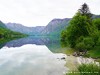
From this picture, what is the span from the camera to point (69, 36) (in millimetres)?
67812

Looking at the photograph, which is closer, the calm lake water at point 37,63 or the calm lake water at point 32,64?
the calm lake water at point 32,64

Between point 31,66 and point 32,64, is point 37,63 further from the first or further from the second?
point 31,66

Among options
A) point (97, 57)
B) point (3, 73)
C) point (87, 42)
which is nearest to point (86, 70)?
point (3, 73)

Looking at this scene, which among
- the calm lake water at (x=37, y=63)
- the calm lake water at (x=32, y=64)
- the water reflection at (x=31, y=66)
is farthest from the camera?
the calm lake water at (x=37, y=63)

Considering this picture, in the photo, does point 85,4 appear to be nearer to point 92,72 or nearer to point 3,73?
point 3,73

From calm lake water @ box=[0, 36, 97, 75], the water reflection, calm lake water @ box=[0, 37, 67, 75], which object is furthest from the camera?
calm lake water @ box=[0, 36, 97, 75]

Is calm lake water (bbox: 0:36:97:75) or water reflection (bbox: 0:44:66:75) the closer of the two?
water reflection (bbox: 0:44:66:75)

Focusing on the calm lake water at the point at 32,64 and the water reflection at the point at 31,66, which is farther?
the calm lake water at the point at 32,64

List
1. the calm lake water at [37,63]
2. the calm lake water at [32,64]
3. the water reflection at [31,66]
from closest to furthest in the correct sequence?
the water reflection at [31,66], the calm lake water at [32,64], the calm lake water at [37,63]

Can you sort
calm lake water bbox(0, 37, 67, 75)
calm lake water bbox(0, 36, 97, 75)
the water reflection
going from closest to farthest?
1. the water reflection
2. calm lake water bbox(0, 37, 67, 75)
3. calm lake water bbox(0, 36, 97, 75)

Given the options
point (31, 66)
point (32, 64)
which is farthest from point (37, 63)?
point (31, 66)

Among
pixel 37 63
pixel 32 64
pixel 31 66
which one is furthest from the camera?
pixel 37 63

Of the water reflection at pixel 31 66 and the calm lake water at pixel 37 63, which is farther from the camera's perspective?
the calm lake water at pixel 37 63

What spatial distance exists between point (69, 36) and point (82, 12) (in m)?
12.0
